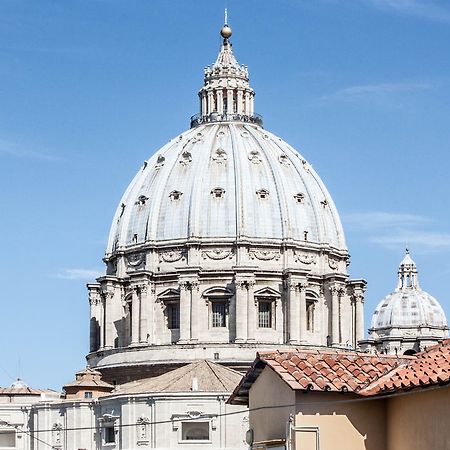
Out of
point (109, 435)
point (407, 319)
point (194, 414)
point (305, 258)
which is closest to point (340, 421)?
point (194, 414)

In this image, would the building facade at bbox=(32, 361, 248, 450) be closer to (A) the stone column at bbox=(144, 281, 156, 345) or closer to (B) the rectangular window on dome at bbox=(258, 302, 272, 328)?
(A) the stone column at bbox=(144, 281, 156, 345)

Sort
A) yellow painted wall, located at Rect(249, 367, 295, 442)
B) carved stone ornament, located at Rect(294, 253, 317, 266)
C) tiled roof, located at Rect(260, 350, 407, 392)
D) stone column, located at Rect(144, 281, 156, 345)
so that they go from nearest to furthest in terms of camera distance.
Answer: tiled roof, located at Rect(260, 350, 407, 392), yellow painted wall, located at Rect(249, 367, 295, 442), stone column, located at Rect(144, 281, 156, 345), carved stone ornament, located at Rect(294, 253, 317, 266)

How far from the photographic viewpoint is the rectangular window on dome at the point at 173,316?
321 feet

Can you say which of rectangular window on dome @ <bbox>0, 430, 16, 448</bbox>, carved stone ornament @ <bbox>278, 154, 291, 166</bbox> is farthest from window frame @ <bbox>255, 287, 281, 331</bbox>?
rectangular window on dome @ <bbox>0, 430, 16, 448</bbox>

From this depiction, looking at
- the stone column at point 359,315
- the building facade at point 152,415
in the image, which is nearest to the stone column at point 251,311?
the building facade at point 152,415

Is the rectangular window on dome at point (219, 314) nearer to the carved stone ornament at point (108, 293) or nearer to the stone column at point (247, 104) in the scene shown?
the carved stone ornament at point (108, 293)

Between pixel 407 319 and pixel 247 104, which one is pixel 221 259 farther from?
pixel 407 319

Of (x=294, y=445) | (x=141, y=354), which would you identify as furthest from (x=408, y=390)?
(x=141, y=354)

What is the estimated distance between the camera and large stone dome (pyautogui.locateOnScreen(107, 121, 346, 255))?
101 metres

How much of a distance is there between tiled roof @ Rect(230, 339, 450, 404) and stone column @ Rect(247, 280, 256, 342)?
6852 cm

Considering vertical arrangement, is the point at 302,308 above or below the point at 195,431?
above

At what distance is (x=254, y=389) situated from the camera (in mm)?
27422

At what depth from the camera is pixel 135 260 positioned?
102 metres

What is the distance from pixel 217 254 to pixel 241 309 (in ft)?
17.5
